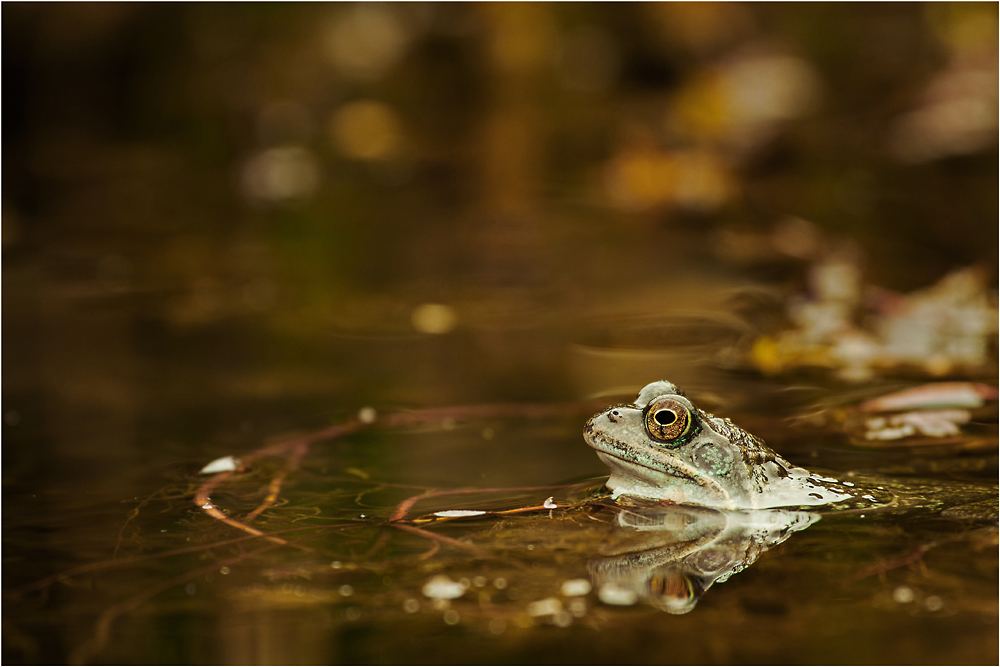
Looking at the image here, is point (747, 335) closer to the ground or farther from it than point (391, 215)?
closer to the ground

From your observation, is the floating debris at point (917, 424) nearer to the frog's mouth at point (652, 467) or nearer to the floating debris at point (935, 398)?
the floating debris at point (935, 398)

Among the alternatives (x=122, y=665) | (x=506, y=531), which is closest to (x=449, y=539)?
(x=506, y=531)

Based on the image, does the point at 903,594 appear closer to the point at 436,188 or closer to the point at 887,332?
the point at 887,332

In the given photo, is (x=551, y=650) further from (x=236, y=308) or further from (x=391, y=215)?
(x=391, y=215)

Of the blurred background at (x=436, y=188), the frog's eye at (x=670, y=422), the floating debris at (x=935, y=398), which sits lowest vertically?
the frog's eye at (x=670, y=422)

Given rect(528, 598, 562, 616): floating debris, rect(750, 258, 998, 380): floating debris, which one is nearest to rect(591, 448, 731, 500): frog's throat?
rect(528, 598, 562, 616): floating debris

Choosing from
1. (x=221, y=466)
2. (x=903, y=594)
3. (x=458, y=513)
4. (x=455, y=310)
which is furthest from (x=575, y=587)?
(x=455, y=310)

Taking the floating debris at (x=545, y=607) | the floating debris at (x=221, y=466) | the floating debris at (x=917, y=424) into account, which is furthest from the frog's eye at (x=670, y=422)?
the floating debris at (x=221, y=466)

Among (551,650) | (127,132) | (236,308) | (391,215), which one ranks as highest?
(127,132)
